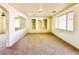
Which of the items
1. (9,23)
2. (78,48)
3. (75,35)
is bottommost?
(78,48)

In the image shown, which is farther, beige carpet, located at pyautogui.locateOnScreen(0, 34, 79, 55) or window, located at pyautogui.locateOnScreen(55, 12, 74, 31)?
window, located at pyautogui.locateOnScreen(55, 12, 74, 31)

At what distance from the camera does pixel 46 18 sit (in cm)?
1426

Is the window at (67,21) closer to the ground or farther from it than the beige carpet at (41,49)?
farther from it

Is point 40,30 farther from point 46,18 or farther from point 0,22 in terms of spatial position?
point 0,22

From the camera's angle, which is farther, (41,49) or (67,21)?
(67,21)

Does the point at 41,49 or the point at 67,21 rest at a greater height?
the point at 67,21

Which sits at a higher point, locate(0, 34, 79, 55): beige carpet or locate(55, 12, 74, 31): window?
locate(55, 12, 74, 31): window

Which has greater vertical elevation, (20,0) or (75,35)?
(20,0)

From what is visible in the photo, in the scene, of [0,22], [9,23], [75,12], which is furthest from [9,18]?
[0,22]

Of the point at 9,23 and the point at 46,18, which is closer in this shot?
the point at 9,23

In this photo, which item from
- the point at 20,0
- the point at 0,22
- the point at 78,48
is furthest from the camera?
the point at 0,22

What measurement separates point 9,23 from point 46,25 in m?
8.68

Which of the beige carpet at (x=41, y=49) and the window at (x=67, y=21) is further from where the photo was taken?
the window at (x=67, y=21)
